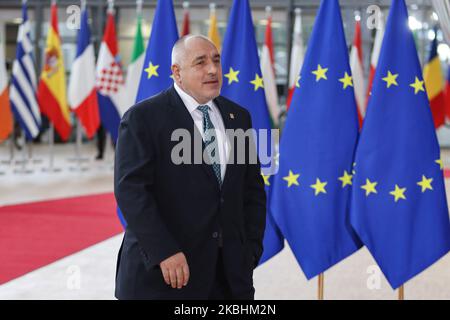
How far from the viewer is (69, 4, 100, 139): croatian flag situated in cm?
1167

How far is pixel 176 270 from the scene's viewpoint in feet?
7.86

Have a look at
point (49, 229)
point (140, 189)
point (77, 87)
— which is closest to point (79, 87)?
point (77, 87)

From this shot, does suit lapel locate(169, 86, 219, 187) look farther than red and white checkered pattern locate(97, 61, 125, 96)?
No

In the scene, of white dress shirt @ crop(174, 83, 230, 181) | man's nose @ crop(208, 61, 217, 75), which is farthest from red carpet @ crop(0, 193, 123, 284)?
man's nose @ crop(208, 61, 217, 75)

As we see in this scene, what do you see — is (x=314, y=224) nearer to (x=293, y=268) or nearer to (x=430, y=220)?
(x=430, y=220)

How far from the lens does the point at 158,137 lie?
2.48 m

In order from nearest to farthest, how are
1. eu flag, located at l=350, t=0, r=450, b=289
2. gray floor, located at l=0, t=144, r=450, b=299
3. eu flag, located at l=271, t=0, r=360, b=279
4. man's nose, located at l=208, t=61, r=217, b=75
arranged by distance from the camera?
man's nose, located at l=208, t=61, r=217, b=75
eu flag, located at l=350, t=0, r=450, b=289
eu flag, located at l=271, t=0, r=360, b=279
gray floor, located at l=0, t=144, r=450, b=299

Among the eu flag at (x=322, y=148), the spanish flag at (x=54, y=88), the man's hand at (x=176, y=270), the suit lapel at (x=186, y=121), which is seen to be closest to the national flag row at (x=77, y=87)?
the spanish flag at (x=54, y=88)

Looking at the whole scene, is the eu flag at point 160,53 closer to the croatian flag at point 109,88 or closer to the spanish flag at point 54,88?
the croatian flag at point 109,88

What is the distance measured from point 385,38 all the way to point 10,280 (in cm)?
292

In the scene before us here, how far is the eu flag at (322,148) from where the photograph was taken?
4.04 meters

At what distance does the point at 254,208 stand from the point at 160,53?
177cm

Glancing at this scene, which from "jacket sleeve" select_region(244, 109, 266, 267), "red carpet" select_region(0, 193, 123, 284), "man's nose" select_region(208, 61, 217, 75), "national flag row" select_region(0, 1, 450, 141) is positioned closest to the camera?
"man's nose" select_region(208, 61, 217, 75)

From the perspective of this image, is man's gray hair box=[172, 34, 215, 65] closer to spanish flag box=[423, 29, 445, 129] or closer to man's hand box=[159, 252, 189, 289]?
man's hand box=[159, 252, 189, 289]
